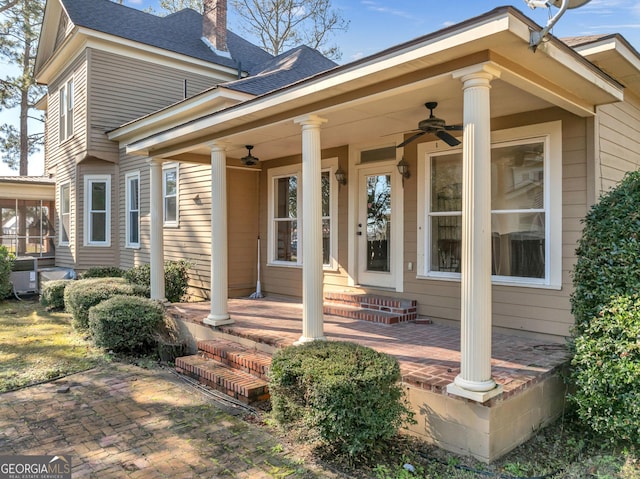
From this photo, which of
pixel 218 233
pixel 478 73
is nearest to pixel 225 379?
pixel 218 233

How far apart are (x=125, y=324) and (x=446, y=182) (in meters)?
4.73

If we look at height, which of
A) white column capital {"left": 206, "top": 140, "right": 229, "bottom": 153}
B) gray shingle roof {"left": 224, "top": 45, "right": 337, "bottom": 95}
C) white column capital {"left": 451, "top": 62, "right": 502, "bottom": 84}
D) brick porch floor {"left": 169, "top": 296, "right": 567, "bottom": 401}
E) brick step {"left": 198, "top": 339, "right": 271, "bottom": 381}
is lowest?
brick step {"left": 198, "top": 339, "right": 271, "bottom": 381}

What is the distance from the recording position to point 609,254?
346 centimetres

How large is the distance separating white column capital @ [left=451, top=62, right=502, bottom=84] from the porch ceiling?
0.03 meters

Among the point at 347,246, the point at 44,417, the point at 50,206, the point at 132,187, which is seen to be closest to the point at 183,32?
the point at 132,187

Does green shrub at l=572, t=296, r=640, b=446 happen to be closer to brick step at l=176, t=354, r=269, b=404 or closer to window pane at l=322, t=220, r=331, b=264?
brick step at l=176, t=354, r=269, b=404

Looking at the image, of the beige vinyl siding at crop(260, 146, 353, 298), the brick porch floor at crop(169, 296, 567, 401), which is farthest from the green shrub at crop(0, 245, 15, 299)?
the beige vinyl siding at crop(260, 146, 353, 298)

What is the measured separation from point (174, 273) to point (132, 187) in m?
3.93

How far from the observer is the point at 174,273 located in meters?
8.63

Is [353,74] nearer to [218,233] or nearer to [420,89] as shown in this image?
[420,89]

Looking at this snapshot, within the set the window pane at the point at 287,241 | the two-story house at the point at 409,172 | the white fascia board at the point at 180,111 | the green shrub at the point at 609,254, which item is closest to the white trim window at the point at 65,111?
the two-story house at the point at 409,172

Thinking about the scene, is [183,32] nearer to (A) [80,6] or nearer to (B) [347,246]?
(A) [80,6]

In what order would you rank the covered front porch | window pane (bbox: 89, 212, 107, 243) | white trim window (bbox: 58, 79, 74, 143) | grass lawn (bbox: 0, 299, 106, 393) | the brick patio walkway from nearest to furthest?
the brick patio walkway < the covered front porch < grass lawn (bbox: 0, 299, 106, 393) < window pane (bbox: 89, 212, 107, 243) < white trim window (bbox: 58, 79, 74, 143)

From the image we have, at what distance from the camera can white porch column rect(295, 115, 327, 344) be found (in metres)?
4.64
